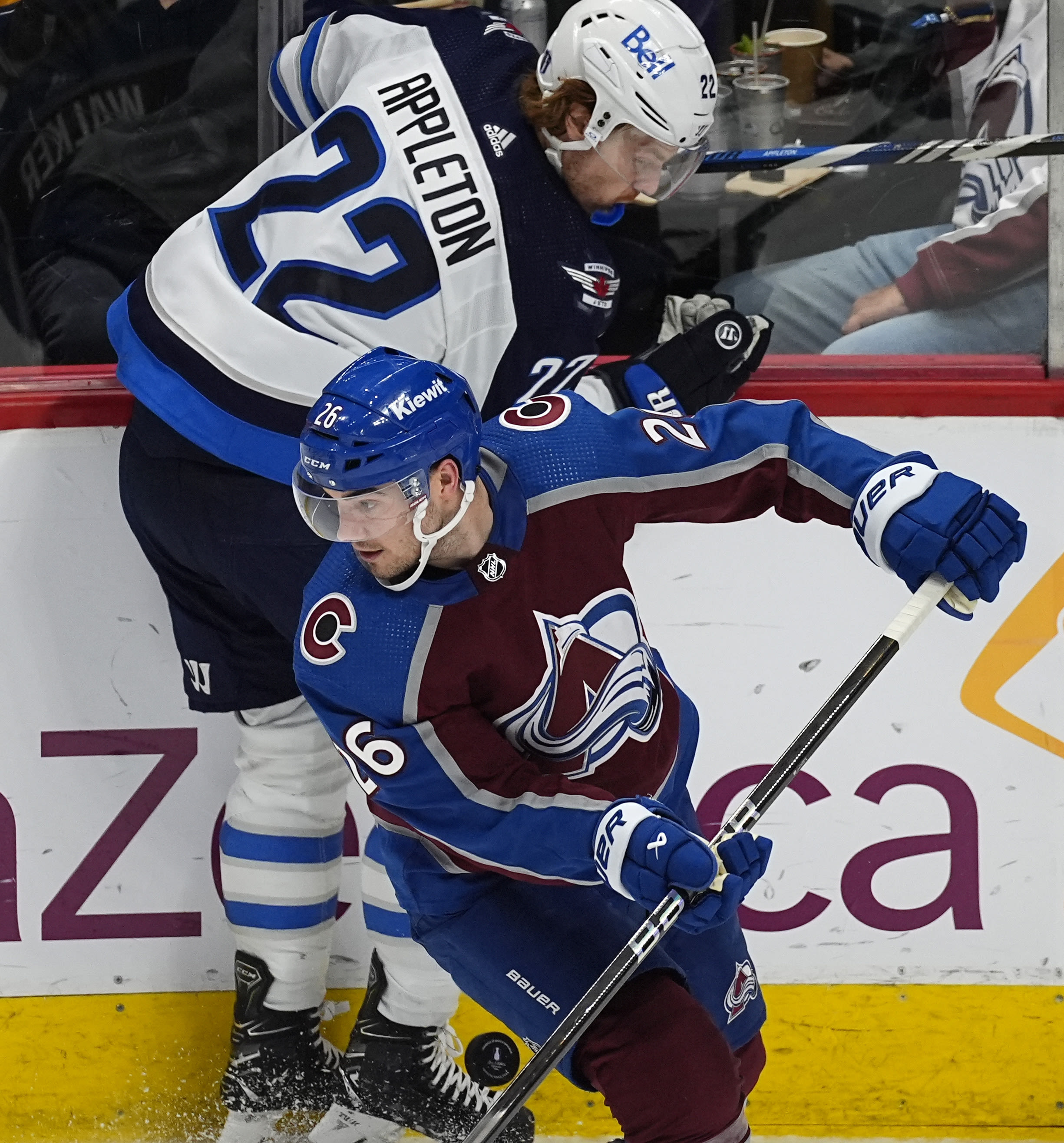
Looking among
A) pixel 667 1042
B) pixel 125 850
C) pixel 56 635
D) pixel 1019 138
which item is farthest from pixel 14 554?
pixel 1019 138

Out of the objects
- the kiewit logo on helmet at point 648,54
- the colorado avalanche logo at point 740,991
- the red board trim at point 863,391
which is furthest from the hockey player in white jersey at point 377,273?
the colorado avalanche logo at point 740,991

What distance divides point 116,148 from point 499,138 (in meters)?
0.77

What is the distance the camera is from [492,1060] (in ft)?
8.66

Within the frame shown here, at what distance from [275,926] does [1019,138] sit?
170 centimetres

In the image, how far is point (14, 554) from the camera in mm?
2551

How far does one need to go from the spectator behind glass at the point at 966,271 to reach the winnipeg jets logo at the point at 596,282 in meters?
0.38

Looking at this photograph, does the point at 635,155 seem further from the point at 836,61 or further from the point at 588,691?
the point at 588,691

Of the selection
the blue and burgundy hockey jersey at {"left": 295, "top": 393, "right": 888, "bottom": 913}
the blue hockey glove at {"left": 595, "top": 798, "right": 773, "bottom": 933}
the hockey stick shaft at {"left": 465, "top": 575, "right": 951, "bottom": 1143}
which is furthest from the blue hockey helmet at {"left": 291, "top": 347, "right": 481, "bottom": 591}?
the hockey stick shaft at {"left": 465, "top": 575, "right": 951, "bottom": 1143}

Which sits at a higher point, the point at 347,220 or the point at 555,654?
the point at 347,220

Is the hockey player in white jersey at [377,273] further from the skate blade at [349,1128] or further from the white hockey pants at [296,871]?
the skate blade at [349,1128]

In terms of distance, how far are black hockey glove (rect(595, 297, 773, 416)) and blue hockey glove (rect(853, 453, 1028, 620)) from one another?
500mm

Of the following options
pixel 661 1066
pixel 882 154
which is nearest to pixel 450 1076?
pixel 661 1066

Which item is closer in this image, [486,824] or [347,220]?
[486,824]

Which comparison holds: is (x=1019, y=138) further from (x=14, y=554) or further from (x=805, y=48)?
(x=14, y=554)
